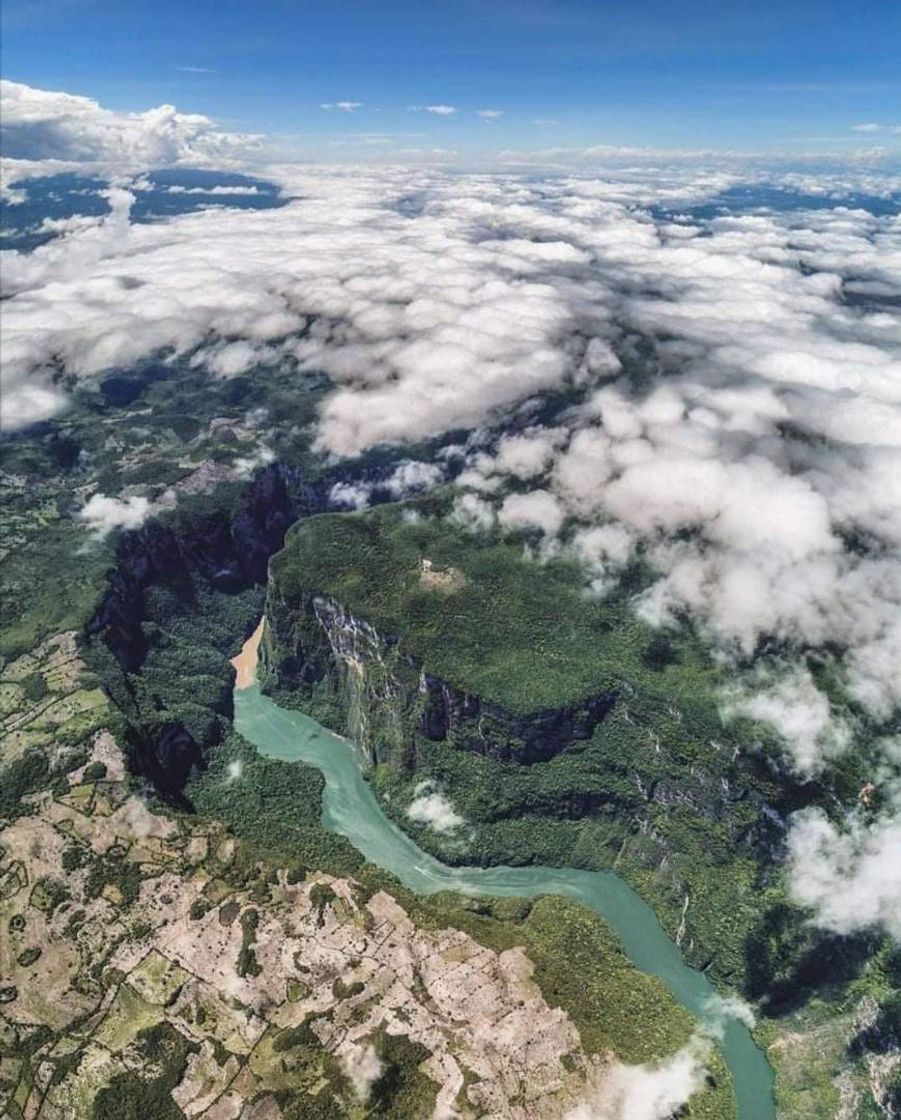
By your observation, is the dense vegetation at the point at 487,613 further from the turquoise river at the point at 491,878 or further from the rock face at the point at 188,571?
the rock face at the point at 188,571

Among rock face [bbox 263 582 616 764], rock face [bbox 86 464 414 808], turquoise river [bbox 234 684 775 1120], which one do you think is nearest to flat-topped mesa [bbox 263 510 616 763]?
rock face [bbox 263 582 616 764]

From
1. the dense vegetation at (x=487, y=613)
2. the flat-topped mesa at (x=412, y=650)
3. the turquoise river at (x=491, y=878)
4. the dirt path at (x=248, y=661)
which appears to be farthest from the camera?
the dirt path at (x=248, y=661)

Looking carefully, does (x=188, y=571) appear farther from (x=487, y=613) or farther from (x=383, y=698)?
(x=487, y=613)

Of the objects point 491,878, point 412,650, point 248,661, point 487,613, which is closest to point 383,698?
point 412,650

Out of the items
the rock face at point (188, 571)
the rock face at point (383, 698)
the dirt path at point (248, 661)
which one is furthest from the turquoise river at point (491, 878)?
the rock face at point (188, 571)

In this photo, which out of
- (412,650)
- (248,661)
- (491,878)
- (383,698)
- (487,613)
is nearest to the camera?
(491,878)

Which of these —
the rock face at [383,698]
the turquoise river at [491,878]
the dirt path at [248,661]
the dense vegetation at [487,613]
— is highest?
the dense vegetation at [487,613]
